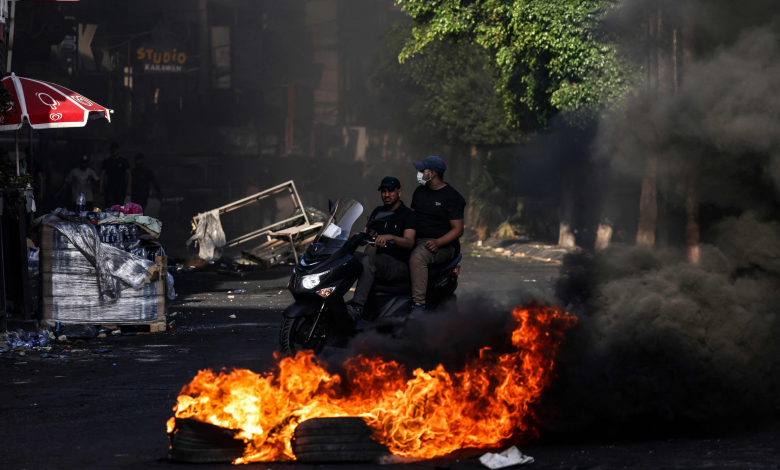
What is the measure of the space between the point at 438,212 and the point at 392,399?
298cm

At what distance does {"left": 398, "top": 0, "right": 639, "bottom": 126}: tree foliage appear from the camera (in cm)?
1661

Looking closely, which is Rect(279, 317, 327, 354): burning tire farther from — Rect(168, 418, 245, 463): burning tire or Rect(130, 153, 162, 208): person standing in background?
Rect(130, 153, 162, 208): person standing in background

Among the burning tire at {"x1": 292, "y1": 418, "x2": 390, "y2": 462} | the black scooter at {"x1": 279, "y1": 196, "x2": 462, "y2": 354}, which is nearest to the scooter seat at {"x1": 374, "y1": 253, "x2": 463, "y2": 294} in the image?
the black scooter at {"x1": 279, "y1": 196, "x2": 462, "y2": 354}

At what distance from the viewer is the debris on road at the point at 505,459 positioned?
180 inches

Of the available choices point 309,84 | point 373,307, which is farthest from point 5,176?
point 309,84

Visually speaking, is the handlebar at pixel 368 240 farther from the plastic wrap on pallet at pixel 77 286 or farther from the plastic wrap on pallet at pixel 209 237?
the plastic wrap on pallet at pixel 209 237

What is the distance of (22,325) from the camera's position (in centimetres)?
926

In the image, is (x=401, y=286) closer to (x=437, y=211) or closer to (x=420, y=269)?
(x=420, y=269)

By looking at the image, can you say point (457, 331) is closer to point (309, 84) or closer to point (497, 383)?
point (497, 383)

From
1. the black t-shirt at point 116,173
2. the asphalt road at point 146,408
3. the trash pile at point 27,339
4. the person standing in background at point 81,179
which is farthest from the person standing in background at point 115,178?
the trash pile at point 27,339

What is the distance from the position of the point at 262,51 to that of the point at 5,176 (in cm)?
3121

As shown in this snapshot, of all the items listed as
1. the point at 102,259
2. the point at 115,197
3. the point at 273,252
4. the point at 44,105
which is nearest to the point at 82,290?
the point at 102,259

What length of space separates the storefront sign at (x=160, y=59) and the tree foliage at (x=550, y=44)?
1365 cm

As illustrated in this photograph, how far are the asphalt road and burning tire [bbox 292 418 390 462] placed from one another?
9 cm
